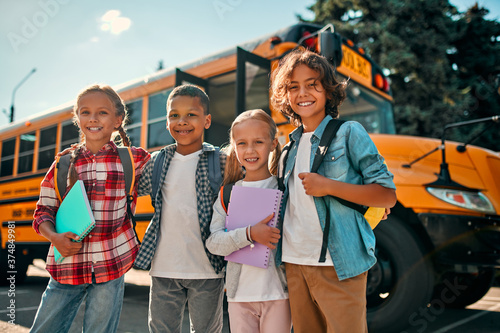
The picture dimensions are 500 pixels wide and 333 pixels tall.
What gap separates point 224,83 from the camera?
134 inches

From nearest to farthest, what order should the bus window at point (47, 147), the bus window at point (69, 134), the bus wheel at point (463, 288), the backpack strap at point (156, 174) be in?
the backpack strap at point (156, 174) < the bus wheel at point (463, 288) < the bus window at point (69, 134) < the bus window at point (47, 147)

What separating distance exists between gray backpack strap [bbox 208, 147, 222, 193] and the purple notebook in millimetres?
167

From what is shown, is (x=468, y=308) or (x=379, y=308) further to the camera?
(x=468, y=308)

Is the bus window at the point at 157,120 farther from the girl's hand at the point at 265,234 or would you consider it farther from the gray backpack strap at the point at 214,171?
the girl's hand at the point at 265,234

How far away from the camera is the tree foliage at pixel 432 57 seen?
35.4ft

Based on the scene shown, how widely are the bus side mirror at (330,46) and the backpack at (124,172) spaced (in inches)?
55.9

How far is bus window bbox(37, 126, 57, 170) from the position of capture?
468 cm

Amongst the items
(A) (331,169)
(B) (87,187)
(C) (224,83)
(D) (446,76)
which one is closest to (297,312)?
Answer: (A) (331,169)

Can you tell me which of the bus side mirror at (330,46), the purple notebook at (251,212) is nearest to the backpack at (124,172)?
the purple notebook at (251,212)

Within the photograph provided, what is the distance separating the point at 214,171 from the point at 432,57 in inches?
452

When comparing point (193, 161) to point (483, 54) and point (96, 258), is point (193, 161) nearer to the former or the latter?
point (96, 258)

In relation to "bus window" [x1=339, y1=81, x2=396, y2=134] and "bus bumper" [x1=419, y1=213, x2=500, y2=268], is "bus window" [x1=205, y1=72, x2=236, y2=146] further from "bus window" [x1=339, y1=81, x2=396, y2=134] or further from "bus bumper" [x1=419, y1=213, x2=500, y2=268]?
"bus bumper" [x1=419, y1=213, x2=500, y2=268]

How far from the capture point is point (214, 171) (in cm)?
166

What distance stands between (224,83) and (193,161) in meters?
1.86
